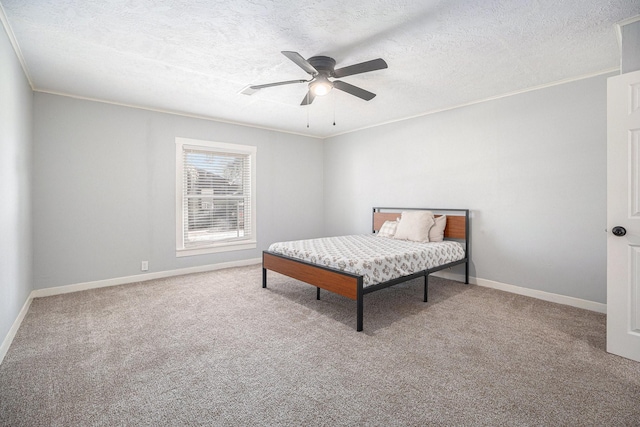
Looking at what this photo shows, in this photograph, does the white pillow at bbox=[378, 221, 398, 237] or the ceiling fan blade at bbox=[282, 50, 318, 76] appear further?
the white pillow at bbox=[378, 221, 398, 237]

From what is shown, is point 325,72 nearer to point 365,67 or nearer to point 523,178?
point 365,67

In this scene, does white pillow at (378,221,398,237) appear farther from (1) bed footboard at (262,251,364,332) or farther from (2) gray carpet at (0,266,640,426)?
(1) bed footboard at (262,251,364,332)

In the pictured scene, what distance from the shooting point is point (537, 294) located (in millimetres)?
3572

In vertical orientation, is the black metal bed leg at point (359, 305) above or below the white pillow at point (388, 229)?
below

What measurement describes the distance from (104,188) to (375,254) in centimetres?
366

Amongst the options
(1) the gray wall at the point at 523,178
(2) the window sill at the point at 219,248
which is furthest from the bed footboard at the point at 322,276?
(1) the gray wall at the point at 523,178

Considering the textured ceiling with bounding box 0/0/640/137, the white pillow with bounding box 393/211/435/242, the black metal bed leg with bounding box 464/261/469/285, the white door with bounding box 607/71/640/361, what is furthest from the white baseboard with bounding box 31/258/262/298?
the white door with bounding box 607/71/640/361

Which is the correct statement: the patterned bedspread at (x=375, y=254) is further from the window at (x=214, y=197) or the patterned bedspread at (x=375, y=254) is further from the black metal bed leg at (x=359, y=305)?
the window at (x=214, y=197)

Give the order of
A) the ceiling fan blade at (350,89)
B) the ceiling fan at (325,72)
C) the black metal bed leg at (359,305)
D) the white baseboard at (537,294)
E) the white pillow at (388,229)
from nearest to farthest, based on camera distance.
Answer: the ceiling fan at (325,72) < the black metal bed leg at (359,305) < the ceiling fan blade at (350,89) < the white baseboard at (537,294) < the white pillow at (388,229)

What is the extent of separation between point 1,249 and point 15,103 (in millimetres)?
1374

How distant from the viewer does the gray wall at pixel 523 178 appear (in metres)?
3.20

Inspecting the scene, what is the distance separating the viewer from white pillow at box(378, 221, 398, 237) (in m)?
4.53

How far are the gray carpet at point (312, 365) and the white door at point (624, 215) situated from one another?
0.22 meters

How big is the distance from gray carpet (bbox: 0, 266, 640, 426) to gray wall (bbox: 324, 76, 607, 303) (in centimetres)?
56
